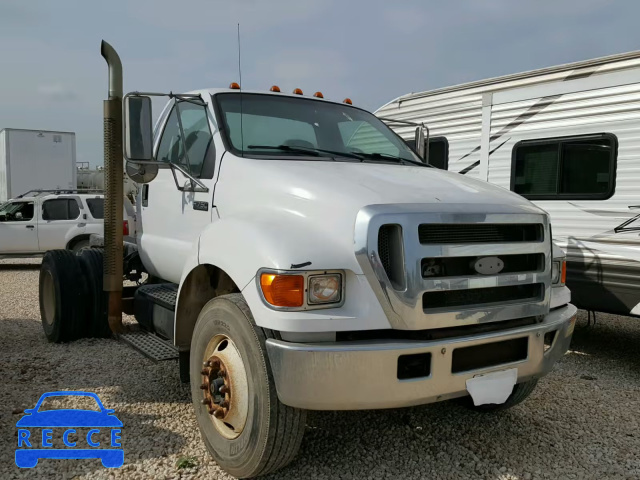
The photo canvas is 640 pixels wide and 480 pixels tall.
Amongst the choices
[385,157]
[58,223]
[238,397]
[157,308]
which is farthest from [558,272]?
[58,223]

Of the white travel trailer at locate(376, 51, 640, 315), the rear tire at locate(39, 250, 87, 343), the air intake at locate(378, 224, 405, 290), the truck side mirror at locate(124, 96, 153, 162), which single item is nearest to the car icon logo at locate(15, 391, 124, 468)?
the rear tire at locate(39, 250, 87, 343)

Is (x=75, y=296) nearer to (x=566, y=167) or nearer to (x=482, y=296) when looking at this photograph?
(x=482, y=296)

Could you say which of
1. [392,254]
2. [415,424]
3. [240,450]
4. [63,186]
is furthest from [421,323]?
[63,186]

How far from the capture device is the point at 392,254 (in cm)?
279

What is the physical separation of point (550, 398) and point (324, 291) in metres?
2.79

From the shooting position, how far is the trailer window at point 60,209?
507 inches

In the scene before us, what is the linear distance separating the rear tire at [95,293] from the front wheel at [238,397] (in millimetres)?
2749

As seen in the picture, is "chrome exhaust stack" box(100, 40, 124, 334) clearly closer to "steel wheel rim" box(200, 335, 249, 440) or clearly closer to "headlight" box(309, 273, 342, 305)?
"steel wheel rim" box(200, 335, 249, 440)

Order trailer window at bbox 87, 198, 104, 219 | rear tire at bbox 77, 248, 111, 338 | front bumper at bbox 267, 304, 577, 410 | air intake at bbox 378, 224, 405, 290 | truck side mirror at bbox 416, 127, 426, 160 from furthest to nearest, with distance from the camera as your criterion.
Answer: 1. trailer window at bbox 87, 198, 104, 219
2. rear tire at bbox 77, 248, 111, 338
3. truck side mirror at bbox 416, 127, 426, 160
4. air intake at bbox 378, 224, 405, 290
5. front bumper at bbox 267, 304, 577, 410

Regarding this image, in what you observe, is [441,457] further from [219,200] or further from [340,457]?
[219,200]

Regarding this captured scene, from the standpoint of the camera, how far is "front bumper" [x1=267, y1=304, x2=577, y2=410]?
265 centimetres

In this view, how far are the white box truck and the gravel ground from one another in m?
15.2

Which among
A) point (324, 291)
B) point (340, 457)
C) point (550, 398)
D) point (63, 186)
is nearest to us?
point (324, 291)

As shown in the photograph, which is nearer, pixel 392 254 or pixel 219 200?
pixel 392 254
